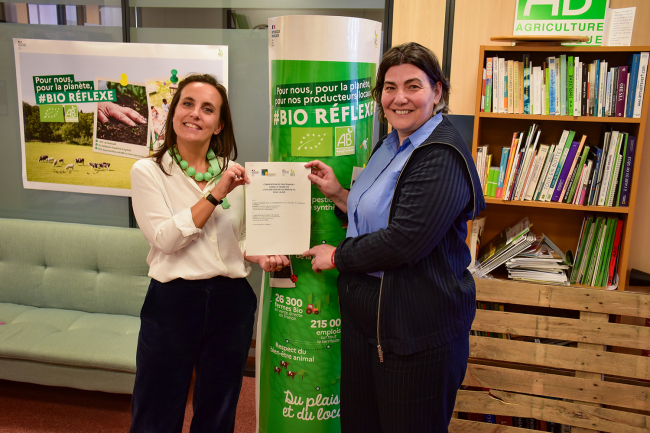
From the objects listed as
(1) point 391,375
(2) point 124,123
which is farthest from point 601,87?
(2) point 124,123

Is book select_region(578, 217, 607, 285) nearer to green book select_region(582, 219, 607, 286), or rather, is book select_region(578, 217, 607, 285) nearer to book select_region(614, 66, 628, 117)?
green book select_region(582, 219, 607, 286)

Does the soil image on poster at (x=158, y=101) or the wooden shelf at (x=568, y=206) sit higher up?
the soil image on poster at (x=158, y=101)

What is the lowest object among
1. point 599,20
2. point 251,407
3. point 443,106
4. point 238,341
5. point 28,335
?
point 251,407

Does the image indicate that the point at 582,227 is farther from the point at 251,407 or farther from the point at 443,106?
the point at 251,407

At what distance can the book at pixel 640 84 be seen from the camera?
7.28ft

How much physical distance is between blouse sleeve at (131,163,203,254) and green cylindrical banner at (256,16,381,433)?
0.44m

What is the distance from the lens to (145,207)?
1.68 metres

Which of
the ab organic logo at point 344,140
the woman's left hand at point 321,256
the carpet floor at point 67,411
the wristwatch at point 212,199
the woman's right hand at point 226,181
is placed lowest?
the carpet floor at point 67,411

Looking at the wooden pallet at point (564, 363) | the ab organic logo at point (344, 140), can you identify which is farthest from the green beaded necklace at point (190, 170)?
the wooden pallet at point (564, 363)

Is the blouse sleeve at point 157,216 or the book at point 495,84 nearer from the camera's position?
the blouse sleeve at point 157,216

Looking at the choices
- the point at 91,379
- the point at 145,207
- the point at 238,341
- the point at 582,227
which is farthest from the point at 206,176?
the point at 582,227

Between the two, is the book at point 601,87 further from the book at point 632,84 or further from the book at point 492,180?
the book at point 492,180

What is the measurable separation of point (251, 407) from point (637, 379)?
216 cm

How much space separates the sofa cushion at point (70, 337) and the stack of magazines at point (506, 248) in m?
1.93
